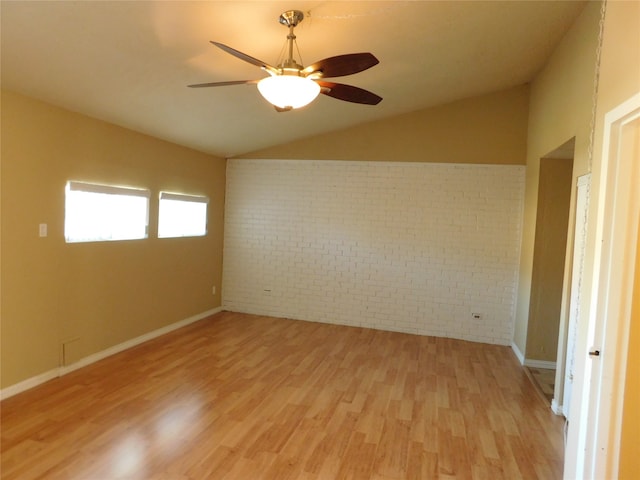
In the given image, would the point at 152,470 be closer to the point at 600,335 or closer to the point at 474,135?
the point at 600,335

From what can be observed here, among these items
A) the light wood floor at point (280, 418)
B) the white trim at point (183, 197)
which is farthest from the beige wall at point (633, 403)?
the white trim at point (183, 197)

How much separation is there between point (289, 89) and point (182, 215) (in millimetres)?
3568

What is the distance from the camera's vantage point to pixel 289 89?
2023 mm

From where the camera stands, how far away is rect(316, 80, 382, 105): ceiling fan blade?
2332 mm

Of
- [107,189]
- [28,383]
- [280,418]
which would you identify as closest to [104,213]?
[107,189]

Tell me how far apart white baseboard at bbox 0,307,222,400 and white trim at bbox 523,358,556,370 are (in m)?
4.24

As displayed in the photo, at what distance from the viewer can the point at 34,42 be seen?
239 cm

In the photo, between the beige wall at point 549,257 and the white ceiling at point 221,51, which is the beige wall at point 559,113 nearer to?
the beige wall at point 549,257

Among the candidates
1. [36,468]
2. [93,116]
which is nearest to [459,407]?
[36,468]

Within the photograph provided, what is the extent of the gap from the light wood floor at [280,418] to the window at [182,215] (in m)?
1.44

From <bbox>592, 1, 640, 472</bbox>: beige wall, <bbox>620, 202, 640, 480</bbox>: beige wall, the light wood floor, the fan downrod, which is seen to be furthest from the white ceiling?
the light wood floor

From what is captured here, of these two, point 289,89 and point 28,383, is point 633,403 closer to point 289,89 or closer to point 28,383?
point 289,89

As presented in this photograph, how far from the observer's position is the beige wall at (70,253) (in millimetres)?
3039

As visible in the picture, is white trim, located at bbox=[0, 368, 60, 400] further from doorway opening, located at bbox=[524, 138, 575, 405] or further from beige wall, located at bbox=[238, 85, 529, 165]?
doorway opening, located at bbox=[524, 138, 575, 405]
